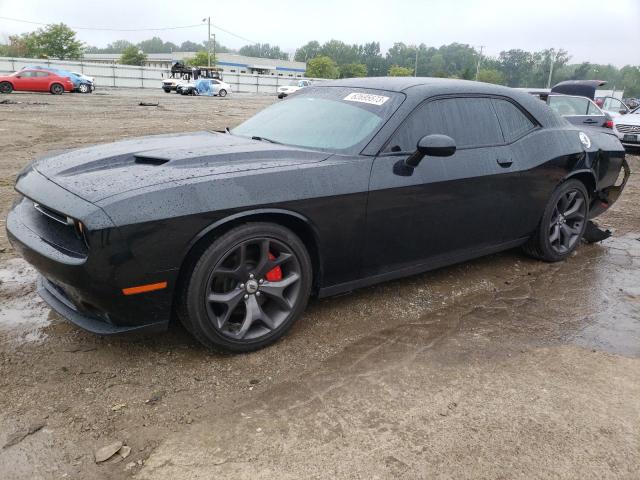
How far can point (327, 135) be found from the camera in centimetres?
355

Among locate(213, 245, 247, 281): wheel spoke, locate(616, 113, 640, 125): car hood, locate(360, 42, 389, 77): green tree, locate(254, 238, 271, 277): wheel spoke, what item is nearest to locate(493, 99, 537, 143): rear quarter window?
locate(254, 238, 271, 277): wheel spoke

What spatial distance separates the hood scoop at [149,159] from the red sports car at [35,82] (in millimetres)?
25925

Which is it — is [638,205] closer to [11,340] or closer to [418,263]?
[418,263]

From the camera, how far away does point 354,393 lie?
2701 millimetres

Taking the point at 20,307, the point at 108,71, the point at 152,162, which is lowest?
the point at 20,307

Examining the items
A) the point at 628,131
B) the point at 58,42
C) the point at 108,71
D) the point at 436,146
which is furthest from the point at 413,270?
the point at 58,42

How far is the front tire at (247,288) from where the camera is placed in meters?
2.78

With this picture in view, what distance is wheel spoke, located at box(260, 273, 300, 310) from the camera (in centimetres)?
305

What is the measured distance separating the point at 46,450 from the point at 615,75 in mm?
166556

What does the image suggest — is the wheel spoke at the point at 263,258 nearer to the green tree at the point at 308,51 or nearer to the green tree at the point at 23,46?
the green tree at the point at 23,46

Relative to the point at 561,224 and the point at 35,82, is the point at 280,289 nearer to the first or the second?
the point at 561,224

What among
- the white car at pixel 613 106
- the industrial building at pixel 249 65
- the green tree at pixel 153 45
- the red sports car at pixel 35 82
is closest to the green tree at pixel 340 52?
the industrial building at pixel 249 65

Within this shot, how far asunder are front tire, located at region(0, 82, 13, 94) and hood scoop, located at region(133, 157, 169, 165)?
2595cm

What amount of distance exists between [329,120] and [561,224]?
8.45ft
